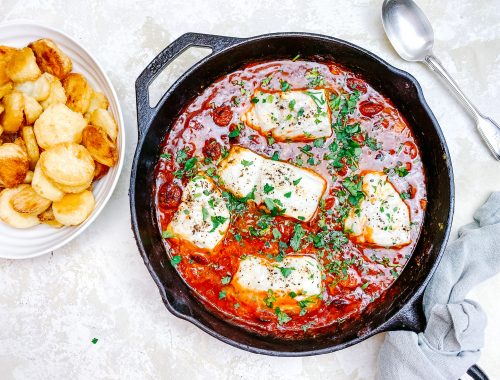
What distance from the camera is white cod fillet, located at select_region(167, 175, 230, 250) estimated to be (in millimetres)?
3148

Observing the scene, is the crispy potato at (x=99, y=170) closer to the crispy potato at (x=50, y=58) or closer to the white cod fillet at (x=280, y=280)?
the crispy potato at (x=50, y=58)

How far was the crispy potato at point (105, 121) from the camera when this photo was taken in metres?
3.13

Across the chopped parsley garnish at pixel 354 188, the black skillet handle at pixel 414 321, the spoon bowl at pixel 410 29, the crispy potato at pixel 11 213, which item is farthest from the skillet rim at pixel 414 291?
the crispy potato at pixel 11 213

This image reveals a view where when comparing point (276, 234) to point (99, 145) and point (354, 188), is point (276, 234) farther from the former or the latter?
point (99, 145)

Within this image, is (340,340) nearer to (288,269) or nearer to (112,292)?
(288,269)

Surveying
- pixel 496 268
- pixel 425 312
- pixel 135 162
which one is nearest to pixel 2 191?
pixel 135 162

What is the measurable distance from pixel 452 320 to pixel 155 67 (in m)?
2.19

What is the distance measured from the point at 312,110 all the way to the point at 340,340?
1350mm

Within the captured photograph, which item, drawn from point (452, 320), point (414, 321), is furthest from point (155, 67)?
point (452, 320)

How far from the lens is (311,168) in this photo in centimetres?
321

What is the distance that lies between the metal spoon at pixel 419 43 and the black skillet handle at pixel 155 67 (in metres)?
1.11

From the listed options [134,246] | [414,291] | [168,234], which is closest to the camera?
[414,291]

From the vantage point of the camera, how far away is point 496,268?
10.5 feet

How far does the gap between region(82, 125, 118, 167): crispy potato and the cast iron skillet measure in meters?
0.18
